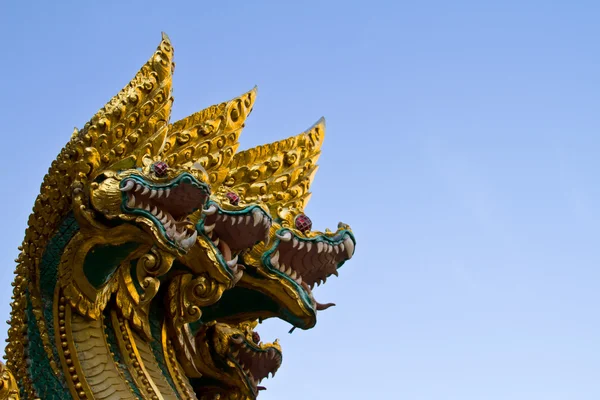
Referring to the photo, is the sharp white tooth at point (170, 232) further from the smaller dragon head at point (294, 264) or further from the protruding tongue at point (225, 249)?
the smaller dragon head at point (294, 264)

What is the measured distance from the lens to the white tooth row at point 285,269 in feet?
33.5

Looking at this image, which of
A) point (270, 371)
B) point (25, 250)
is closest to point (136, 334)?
point (25, 250)

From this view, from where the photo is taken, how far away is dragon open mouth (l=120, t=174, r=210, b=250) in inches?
360

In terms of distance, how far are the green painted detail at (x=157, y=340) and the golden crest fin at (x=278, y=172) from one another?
4.74ft

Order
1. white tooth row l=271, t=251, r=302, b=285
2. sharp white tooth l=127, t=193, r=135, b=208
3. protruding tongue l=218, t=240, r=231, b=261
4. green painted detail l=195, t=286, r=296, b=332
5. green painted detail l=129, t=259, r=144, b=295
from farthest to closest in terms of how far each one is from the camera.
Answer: green painted detail l=195, t=286, r=296, b=332 → white tooth row l=271, t=251, r=302, b=285 → protruding tongue l=218, t=240, r=231, b=261 → green painted detail l=129, t=259, r=144, b=295 → sharp white tooth l=127, t=193, r=135, b=208

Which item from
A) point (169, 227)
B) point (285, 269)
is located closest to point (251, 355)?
point (285, 269)

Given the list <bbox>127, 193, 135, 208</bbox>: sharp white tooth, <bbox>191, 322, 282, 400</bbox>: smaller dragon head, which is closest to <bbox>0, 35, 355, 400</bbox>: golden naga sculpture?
<bbox>127, 193, 135, 208</bbox>: sharp white tooth

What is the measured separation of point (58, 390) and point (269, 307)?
231cm

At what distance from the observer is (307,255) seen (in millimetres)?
10297

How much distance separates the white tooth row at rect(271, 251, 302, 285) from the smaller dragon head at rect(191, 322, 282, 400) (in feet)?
3.68

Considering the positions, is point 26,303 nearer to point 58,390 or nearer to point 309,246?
point 58,390

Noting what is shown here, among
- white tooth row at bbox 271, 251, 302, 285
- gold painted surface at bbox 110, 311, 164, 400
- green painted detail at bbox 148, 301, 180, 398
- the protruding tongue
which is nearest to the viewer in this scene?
gold painted surface at bbox 110, 311, 164, 400

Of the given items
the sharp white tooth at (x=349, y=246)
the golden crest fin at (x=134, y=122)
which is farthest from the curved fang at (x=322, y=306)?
the golden crest fin at (x=134, y=122)

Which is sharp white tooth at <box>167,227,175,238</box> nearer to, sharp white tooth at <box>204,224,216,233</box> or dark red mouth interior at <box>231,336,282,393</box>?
sharp white tooth at <box>204,224,216,233</box>
